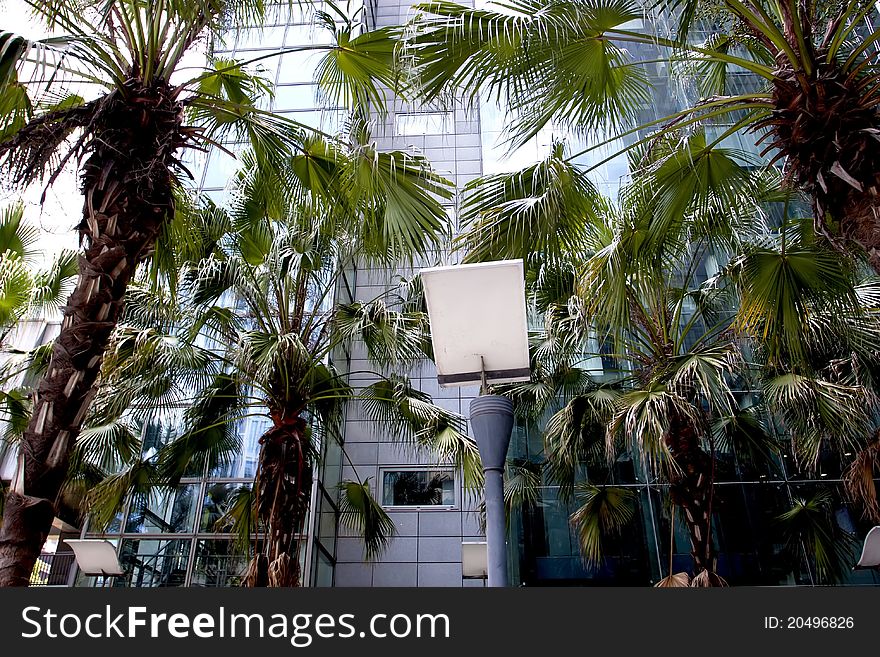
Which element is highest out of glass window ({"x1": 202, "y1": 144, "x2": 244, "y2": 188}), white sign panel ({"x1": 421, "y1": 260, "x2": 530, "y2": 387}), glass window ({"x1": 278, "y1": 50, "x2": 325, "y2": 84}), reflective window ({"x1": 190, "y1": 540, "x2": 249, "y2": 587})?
glass window ({"x1": 278, "y1": 50, "x2": 325, "y2": 84})

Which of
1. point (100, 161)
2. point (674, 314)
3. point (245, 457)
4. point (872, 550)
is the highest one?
point (674, 314)

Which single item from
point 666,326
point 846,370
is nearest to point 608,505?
point 666,326

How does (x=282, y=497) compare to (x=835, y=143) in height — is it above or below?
below

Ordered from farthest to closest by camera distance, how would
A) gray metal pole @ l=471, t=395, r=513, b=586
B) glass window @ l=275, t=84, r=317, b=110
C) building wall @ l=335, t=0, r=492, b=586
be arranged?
glass window @ l=275, t=84, r=317, b=110 < building wall @ l=335, t=0, r=492, b=586 < gray metal pole @ l=471, t=395, r=513, b=586

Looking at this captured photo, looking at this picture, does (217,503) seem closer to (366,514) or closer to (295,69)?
(366,514)

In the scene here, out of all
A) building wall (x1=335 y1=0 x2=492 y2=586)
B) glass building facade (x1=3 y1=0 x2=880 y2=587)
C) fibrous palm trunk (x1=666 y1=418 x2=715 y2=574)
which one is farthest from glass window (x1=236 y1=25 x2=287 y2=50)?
fibrous palm trunk (x1=666 y1=418 x2=715 y2=574)

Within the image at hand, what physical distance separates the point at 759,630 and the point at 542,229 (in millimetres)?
4098

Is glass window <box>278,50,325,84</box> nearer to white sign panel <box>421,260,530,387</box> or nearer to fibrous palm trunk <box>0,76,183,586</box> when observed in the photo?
fibrous palm trunk <box>0,76,183,586</box>

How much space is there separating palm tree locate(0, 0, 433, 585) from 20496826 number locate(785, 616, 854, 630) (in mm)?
3789

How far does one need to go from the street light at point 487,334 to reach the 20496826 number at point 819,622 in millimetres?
1832

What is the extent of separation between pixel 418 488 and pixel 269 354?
5.22 metres

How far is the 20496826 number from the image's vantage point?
123cm

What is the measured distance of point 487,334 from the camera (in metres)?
3.45

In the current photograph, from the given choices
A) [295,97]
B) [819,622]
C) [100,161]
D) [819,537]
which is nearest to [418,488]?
[819,537]
